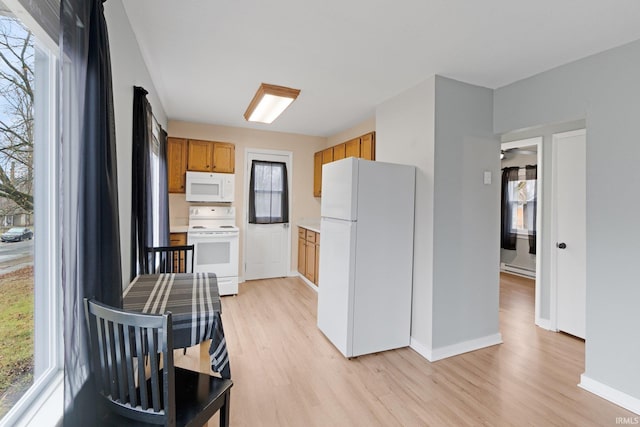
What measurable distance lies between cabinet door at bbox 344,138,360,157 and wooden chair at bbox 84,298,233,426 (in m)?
3.38

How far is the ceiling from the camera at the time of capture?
5.93 ft

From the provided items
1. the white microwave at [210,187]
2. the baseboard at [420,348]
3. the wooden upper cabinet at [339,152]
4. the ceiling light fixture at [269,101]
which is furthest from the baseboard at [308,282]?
the ceiling light fixture at [269,101]

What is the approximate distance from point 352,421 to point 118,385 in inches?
53.6

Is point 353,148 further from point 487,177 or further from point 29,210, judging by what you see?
point 29,210

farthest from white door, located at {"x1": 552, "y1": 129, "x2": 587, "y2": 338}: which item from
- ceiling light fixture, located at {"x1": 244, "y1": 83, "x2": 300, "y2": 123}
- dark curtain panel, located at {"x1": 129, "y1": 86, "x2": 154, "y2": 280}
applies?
dark curtain panel, located at {"x1": 129, "y1": 86, "x2": 154, "y2": 280}

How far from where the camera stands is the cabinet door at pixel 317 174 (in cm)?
516

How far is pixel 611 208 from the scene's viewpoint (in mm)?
2154

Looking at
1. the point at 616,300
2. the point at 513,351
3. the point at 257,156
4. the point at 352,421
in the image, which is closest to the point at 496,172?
the point at 616,300

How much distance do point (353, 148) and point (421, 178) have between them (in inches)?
60.6

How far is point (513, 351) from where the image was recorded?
Answer: 9.18 feet

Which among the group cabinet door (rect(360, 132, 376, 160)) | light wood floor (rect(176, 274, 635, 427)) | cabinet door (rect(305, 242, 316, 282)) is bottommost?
Answer: light wood floor (rect(176, 274, 635, 427))

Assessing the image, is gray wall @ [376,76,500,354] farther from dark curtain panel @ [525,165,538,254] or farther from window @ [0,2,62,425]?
dark curtain panel @ [525,165,538,254]

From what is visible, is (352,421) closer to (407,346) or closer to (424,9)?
(407,346)

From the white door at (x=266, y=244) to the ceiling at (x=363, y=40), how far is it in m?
1.87
